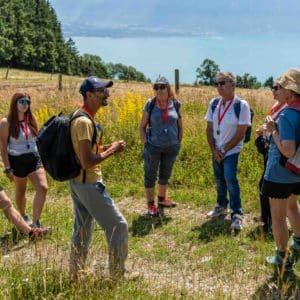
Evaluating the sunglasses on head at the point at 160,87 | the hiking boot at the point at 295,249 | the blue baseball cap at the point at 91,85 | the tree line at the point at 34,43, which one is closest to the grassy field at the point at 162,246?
the hiking boot at the point at 295,249

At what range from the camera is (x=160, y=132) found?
6.64 m

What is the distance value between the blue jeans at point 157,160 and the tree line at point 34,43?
79191mm

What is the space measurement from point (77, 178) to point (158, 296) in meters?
1.20

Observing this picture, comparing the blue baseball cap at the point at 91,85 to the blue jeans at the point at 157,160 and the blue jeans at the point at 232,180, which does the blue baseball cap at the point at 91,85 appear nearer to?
the blue jeans at the point at 232,180

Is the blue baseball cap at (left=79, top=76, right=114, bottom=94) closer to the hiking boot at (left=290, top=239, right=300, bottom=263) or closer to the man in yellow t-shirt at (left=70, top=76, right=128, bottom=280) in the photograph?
the man in yellow t-shirt at (left=70, top=76, right=128, bottom=280)

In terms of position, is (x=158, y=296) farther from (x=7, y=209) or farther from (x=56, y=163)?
(x=7, y=209)

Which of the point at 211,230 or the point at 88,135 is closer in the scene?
the point at 88,135

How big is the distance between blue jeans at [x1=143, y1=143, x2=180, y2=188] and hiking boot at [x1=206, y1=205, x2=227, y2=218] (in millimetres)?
821

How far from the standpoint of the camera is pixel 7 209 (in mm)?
5648

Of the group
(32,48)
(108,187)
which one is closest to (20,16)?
(32,48)

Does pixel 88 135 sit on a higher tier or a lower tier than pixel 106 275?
higher

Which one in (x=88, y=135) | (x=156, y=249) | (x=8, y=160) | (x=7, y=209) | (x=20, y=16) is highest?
(x=20, y=16)

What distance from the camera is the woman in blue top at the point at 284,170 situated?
4129 mm

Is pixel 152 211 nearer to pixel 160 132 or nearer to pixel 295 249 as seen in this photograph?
pixel 160 132
